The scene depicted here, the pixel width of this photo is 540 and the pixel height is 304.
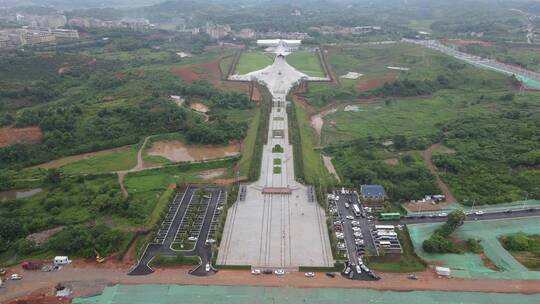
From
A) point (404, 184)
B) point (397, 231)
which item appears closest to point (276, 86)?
point (404, 184)

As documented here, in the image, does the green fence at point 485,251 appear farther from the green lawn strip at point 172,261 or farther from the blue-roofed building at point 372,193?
the green lawn strip at point 172,261

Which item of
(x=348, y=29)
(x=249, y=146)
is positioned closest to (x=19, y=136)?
(x=249, y=146)

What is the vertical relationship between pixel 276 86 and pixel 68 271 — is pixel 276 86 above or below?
above

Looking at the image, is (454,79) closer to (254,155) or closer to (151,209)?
(254,155)

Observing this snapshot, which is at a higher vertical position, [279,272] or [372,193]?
[372,193]

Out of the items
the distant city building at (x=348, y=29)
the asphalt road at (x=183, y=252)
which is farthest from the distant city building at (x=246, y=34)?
the asphalt road at (x=183, y=252)

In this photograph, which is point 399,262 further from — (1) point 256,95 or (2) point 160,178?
(1) point 256,95
